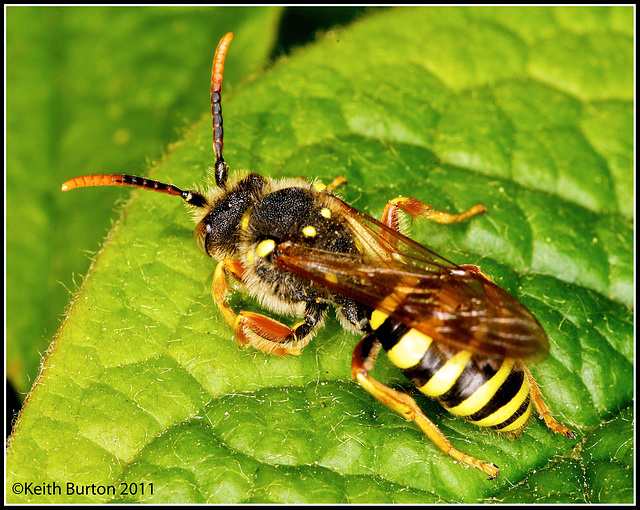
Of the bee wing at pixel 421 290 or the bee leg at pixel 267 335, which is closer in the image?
the bee wing at pixel 421 290

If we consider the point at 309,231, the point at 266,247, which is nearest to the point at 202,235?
the point at 266,247

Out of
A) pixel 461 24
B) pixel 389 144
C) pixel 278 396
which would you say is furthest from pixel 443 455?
pixel 461 24

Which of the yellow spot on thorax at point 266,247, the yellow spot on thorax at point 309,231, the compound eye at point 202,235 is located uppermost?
the yellow spot on thorax at point 309,231

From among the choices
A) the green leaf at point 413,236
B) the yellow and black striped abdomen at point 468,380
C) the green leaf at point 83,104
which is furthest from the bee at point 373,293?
the green leaf at point 83,104

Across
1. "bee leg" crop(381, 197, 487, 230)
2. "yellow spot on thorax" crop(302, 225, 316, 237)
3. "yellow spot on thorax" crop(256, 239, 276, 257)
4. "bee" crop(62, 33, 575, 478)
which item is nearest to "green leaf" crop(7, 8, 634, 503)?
"bee" crop(62, 33, 575, 478)

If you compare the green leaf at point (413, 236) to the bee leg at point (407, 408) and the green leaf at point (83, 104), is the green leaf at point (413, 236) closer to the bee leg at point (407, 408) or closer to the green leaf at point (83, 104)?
the bee leg at point (407, 408)
